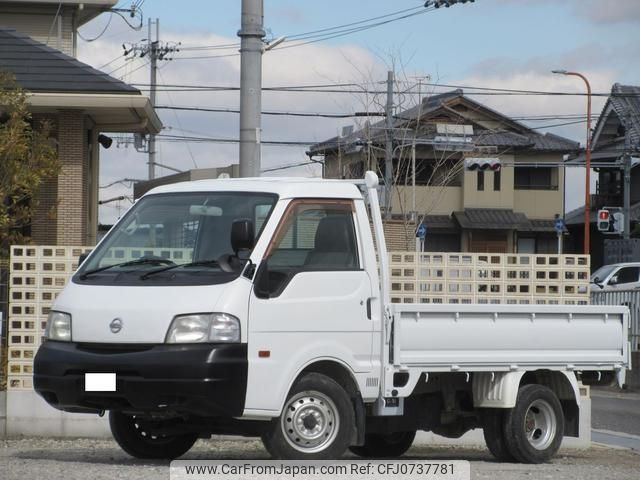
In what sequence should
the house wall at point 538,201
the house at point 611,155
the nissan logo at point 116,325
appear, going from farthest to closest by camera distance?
the house wall at point 538,201, the house at point 611,155, the nissan logo at point 116,325

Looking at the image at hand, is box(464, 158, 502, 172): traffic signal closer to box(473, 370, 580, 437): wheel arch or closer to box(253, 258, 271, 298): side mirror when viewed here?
box(473, 370, 580, 437): wheel arch

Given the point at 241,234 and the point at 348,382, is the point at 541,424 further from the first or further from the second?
the point at 241,234

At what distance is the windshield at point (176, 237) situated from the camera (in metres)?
9.75

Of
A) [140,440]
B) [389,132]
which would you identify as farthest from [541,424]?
[389,132]

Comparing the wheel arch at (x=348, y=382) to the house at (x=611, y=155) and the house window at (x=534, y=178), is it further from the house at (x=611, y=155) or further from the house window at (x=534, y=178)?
the house window at (x=534, y=178)

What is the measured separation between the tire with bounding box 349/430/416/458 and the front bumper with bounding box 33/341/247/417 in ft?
10.2

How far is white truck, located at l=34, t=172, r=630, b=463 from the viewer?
364 inches

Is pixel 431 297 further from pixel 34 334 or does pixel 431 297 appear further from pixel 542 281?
pixel 34 334

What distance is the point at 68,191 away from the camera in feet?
85.1

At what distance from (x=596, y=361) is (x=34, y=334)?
5930 mm

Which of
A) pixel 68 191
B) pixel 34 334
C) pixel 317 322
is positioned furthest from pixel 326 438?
pixel 68 191

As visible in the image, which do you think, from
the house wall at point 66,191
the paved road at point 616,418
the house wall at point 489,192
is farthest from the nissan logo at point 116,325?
the house wall at point 489,192

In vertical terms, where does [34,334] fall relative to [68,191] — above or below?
below

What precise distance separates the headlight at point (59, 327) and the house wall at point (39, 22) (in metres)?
22.8
